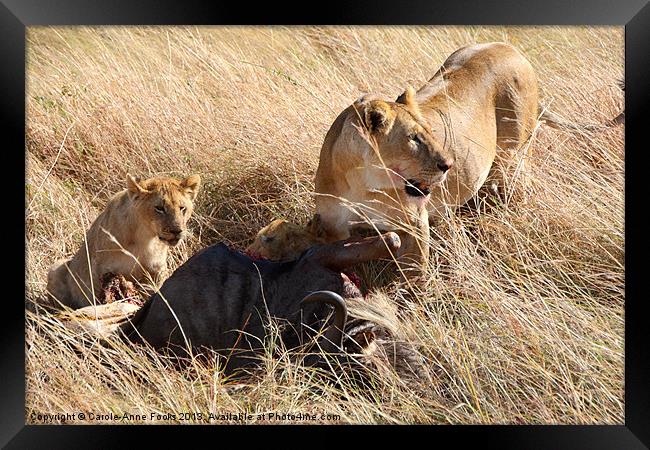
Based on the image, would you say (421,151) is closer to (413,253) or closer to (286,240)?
(413,253)

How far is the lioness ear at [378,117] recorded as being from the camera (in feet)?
17.7

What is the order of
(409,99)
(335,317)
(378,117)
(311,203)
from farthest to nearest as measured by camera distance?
(311,203) → (409,99) → (378,117) → (335,317)

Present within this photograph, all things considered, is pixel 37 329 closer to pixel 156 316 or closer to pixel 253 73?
pixel 156 316

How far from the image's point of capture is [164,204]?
5758 mm

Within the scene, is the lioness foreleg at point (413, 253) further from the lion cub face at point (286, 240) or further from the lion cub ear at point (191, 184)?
the lion cub ear at point (191, 184)

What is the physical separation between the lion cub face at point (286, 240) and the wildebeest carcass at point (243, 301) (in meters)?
0.90

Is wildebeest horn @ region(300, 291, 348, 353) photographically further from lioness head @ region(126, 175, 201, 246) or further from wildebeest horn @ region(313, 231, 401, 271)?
lioness head @ region(126, 175, 201, 246)

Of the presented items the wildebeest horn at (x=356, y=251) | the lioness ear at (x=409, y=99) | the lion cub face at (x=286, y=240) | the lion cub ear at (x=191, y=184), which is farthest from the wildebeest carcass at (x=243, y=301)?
the lioness ear at (x=409, y=99)

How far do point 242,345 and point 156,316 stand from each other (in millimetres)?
422

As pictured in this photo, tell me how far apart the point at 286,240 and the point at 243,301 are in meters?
1.10

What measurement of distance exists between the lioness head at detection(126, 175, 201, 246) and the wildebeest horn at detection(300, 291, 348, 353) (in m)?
1.38

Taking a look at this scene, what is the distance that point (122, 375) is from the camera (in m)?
4.69

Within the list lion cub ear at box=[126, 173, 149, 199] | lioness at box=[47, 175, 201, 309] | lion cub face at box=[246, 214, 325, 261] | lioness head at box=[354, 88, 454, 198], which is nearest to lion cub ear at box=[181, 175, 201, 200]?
lioness at box=[47, 175, 201, 309]

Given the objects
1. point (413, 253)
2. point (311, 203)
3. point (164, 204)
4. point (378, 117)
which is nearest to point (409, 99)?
point (378, 117)
